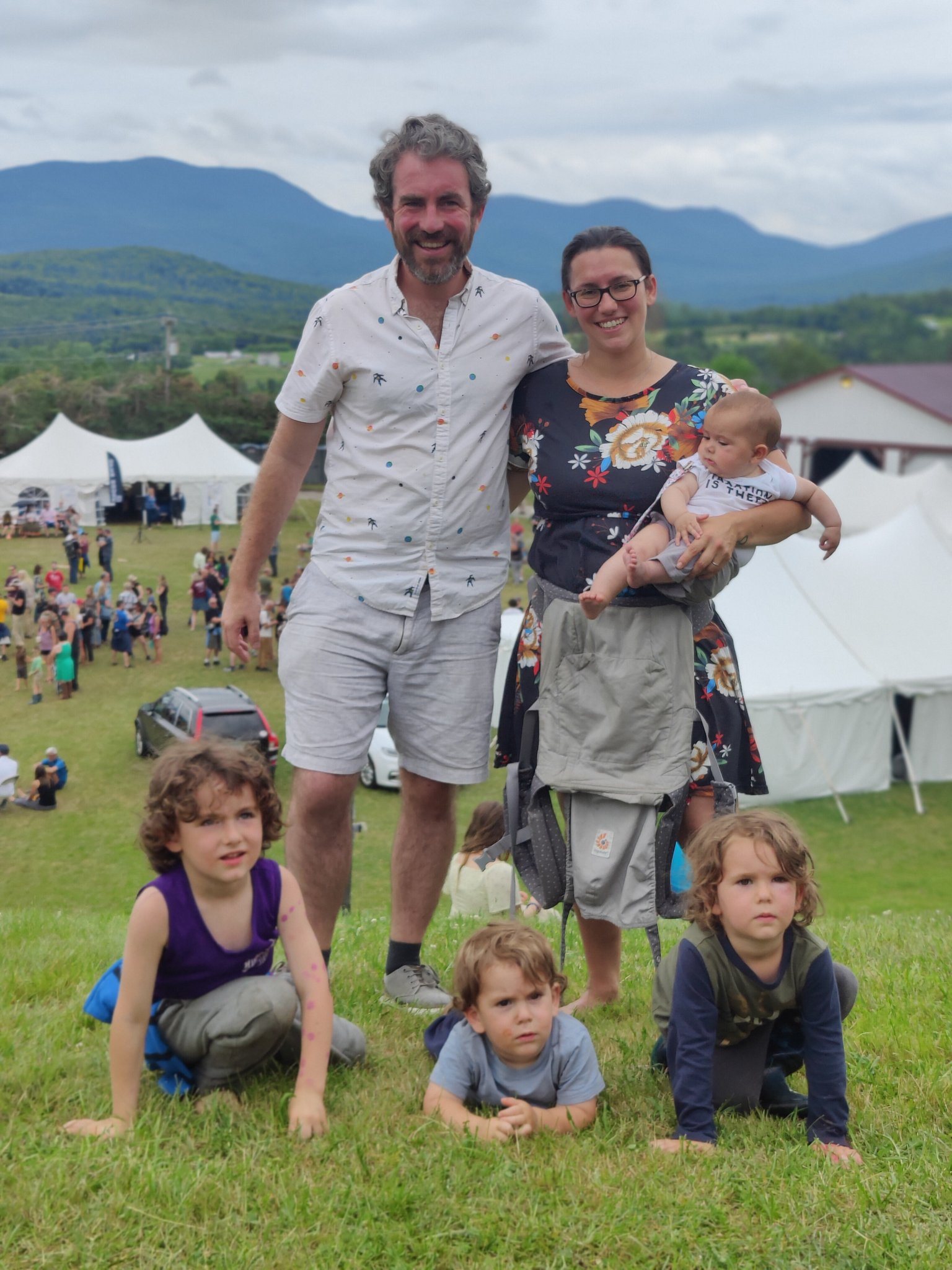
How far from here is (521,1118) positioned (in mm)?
2414

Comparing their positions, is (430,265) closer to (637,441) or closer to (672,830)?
(637,441)

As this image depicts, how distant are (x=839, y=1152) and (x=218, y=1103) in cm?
129

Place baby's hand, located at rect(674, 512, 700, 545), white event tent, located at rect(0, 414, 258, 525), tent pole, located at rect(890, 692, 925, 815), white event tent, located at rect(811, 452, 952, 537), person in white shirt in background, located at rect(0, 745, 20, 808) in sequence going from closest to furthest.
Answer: baby's hand, located at rect(674, 512, 700, 545) < person in white shirt in background, located at rect(0, 745, 20, 808) < tent pole, located at rect(890, 692, 925, 815) < white event tent, located at rect(811, 452, 952, 537) < white event tent, located at rect(0, 414, 258, 525)

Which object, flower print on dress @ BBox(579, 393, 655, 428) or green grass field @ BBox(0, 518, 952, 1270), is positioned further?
flower print on dress @ BBox(579, 393, 655, 428)

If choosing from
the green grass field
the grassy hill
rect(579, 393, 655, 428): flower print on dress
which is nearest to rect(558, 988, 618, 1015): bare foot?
the green grass field

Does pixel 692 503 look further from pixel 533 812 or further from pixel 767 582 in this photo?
pixel 767 582

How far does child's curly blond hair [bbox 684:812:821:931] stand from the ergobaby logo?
34 cm

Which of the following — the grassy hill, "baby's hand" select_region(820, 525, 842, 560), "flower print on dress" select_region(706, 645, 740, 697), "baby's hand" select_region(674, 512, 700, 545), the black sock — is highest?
the grassy hill

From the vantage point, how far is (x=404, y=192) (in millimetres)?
2857

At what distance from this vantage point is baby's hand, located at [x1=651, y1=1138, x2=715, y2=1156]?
2.33 meters

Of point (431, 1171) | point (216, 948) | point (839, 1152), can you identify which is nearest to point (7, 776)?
point (216, 948)

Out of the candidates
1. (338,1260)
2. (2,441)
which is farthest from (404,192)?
(2,441)

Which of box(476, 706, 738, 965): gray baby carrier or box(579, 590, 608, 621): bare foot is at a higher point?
box(579, 590, 608, 621): bare foot

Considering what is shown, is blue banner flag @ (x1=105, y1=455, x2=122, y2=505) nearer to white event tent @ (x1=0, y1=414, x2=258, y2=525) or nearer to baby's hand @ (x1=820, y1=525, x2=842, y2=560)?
white event tent @ (x1=0, y1=414, x2=258, y2=525)
